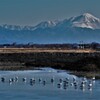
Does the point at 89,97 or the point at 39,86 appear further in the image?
the point at 39,86

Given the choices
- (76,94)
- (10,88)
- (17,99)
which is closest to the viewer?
(17,99)

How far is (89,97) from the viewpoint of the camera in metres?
28.5

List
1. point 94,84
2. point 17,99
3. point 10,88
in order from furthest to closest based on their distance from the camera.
Result: point 94,84
point 10,88
point 17,99

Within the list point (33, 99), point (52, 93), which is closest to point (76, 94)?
point (52, 93)

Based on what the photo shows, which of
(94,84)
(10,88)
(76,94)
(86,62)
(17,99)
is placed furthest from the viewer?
(86,62)

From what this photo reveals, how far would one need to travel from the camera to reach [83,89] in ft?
108

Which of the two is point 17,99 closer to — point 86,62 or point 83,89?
point 83,89

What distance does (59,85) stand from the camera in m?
34.1

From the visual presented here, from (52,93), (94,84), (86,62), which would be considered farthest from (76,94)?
(86,62)

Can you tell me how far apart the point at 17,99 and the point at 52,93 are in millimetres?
3109

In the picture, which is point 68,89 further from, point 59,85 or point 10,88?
point 10,88

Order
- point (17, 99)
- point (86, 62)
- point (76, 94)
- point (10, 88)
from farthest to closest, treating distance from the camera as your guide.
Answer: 1. point (86, 62)
2. point (10, 88)
3. point (76, 94)
4. point (17, 99)

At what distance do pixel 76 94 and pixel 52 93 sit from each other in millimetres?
1419

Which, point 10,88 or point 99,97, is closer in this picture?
point 99,97
